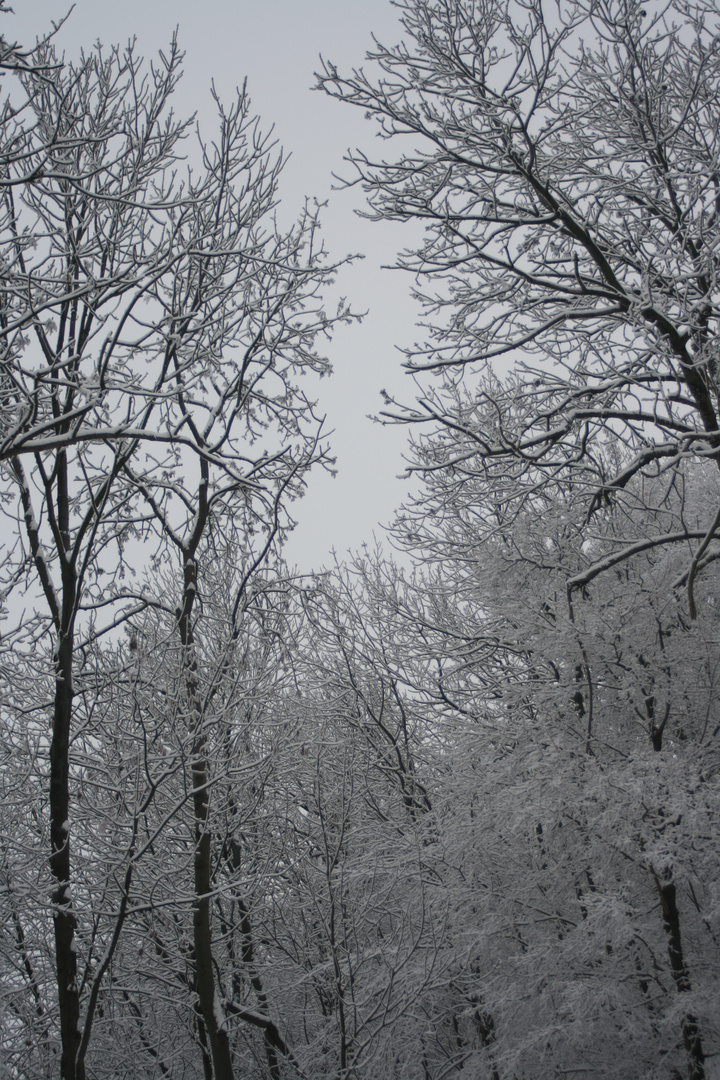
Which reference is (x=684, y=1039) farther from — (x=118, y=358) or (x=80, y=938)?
(x=118, y=358)

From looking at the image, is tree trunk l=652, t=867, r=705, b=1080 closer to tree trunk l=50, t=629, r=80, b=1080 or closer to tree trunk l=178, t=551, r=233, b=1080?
tree trunk l=178, t=551, r=233, b=1080

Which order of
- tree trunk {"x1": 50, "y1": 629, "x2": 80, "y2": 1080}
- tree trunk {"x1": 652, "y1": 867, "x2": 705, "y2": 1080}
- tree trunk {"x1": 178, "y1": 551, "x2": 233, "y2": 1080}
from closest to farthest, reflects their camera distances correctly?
tree trunk {"x1": 50, "y1": 629, "x2": 80, "y2": 1080} < tree trunk {"x1": 652, "y1": 867, "x2": 705, "y2": 1080} < tree trunk {"x1": 178, "y1": 551, "x2": 233, "y2": 1080}

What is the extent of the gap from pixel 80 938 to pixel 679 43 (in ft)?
28.3

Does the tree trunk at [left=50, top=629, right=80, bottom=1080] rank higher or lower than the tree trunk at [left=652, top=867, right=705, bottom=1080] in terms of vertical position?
higher

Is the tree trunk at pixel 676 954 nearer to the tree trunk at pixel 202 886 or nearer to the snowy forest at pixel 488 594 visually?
the snowy forest at pixel 488 594

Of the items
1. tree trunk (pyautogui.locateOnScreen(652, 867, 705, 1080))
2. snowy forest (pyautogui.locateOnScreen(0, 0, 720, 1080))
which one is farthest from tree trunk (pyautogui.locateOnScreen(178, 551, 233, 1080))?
tree trunk (pyautogui.locateOnScreen(652, 867, 705, 1080))

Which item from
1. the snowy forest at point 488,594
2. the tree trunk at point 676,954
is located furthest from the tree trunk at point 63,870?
the tree trunk at point 676,954

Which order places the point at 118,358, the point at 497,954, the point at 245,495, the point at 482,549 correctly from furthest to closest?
1. the point at 482,549
2. the point at 245,495
3. the point at 497,954
4. the point at 118,358

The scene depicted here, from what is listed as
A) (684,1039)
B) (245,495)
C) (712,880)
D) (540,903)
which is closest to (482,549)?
(245,495)

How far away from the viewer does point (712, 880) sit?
585cm

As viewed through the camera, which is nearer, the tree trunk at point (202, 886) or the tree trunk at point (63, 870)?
the tree trunk at point (63, 870)

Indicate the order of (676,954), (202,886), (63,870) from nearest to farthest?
(63,870) < (676,954) < (202,886)

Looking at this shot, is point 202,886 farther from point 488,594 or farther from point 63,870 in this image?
point 488,594

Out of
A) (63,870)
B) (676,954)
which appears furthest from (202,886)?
(676,954)
